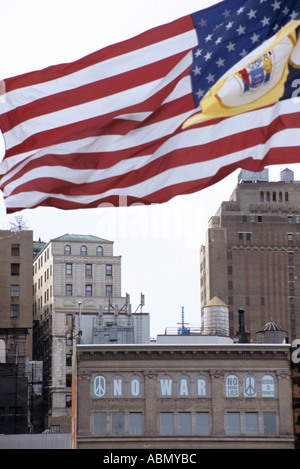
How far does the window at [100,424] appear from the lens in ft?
321

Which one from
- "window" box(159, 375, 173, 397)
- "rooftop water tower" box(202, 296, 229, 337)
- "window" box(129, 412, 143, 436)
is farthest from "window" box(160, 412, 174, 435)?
"rooftop water tower" box(202, 296, 229, 337)

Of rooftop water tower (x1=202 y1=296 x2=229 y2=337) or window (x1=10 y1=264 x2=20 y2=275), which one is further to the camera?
window (x1=10 y1=264 x2=20 y2=275)

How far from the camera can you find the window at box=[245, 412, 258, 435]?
325ft

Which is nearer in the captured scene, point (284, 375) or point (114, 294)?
point (284, 375)

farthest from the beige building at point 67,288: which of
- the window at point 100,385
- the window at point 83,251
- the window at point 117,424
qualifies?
the window at point 117,424

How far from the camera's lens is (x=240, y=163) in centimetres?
2009

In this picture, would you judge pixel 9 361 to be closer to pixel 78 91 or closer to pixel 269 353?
pixel 269 353

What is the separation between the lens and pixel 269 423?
9931 centimetres

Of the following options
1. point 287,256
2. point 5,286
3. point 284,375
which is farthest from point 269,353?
point 287,256

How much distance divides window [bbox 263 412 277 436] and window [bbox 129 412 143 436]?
1115cm

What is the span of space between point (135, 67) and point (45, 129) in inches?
82.0

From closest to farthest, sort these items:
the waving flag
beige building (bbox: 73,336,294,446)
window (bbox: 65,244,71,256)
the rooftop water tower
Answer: the waving flag → beige building (bbox: 73,336,294,446) → the rooftop water tower → window (bbox: 65,244,71,256)

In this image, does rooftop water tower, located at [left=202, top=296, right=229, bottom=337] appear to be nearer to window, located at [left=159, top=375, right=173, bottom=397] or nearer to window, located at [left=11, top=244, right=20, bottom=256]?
window, located at [left=159, top=375, right=173, bottom=397]

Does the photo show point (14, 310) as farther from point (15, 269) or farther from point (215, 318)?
point (215, 318)
